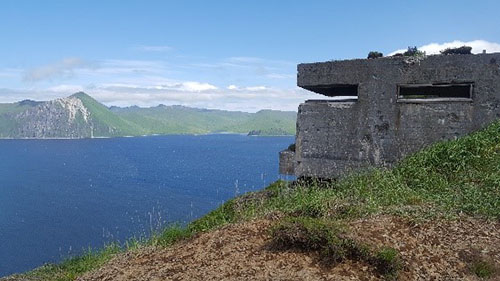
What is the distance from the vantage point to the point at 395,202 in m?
7.24

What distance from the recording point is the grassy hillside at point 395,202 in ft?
18.1

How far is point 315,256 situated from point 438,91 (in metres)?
6.08

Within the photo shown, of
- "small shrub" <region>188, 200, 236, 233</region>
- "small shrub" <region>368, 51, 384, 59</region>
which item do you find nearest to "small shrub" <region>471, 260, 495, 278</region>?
"small shrub" <region>188, 200, 236, 233</region>

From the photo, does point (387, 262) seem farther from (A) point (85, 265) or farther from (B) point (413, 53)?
(A) point (85, 265)

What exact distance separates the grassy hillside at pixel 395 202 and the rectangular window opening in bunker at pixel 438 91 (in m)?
0.93

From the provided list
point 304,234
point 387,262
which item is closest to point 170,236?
point 304,234

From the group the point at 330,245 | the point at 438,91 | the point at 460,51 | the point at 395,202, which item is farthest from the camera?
the point at 438,91

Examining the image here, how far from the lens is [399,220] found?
6.39m

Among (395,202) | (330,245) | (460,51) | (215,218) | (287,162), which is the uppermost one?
(460,51)

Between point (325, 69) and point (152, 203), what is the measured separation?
62.1 metres

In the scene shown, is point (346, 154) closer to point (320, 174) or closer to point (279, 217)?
point (320, 174)

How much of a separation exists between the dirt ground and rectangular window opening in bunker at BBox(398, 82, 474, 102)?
3630 millimetres

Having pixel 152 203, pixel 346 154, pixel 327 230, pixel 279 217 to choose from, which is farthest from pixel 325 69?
pixel 152 203

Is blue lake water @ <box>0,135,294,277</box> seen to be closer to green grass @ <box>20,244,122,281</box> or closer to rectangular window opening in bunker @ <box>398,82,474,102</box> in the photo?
green grass @ <box>20,244,122,281</box>
